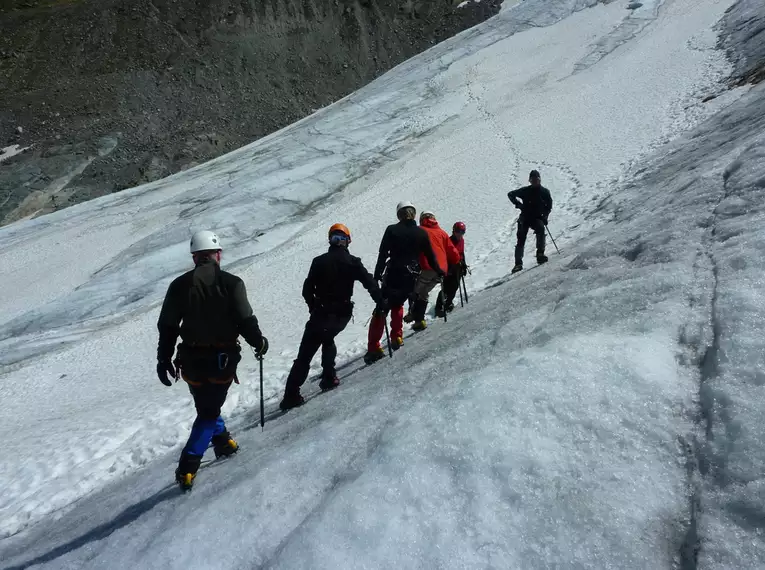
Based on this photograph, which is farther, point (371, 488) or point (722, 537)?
point (371, 488)

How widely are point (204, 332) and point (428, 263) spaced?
3.33 m

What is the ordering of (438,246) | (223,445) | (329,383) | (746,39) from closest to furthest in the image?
(223,445) → (329,383) → (438,246) → (746,39)

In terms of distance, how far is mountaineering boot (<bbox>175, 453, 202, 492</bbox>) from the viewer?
4223 millimetres

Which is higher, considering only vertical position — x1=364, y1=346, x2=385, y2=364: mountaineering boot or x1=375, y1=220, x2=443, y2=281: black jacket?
x1=375, y1=220, x2=443, y2=281: black jacket

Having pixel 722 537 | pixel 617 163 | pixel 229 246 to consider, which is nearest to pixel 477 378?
pixel 722 537

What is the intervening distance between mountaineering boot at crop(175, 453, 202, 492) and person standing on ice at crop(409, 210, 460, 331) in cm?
362

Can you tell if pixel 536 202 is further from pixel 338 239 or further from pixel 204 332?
pixel 204 332

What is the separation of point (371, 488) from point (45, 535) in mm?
3862

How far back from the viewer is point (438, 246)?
7.11 metres

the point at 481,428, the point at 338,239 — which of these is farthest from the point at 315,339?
the point at 481,428

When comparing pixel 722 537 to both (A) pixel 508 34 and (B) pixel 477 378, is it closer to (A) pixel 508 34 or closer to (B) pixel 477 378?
(B) pixel 477 378

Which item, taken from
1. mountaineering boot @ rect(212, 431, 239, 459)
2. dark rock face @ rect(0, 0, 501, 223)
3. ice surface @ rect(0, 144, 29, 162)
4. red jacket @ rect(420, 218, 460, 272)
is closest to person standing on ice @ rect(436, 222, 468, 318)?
red jacket @ rect(420, 218, 460, 272)

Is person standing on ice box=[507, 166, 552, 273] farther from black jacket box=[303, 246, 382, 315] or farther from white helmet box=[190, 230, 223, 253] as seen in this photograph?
white helmet box=[190, 230, 223, 253]

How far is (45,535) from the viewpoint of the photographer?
195 inches
